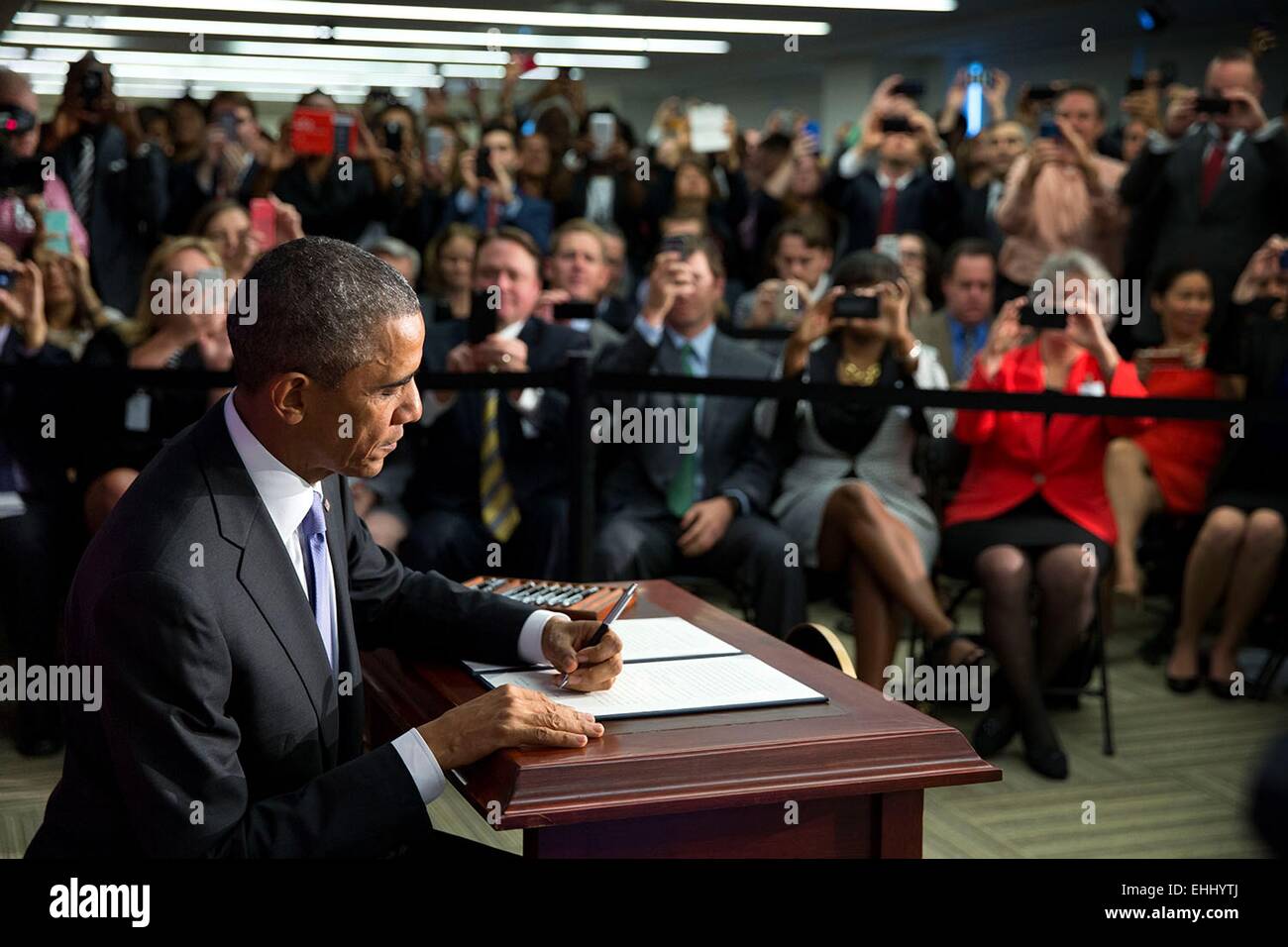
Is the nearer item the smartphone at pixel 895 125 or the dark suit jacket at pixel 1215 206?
the dark suit jacket at pixel 1215 206

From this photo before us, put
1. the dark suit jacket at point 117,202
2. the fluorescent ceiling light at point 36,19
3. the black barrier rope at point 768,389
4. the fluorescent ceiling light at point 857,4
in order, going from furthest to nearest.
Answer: the fluorescent ceiling light at point 36,19
the fluorescent ceiling light at point 857,4
the dark suit jacket at point 117,202
the black barrier rope at point 768,389

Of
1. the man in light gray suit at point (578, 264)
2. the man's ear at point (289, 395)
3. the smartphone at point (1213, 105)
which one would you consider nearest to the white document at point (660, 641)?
the man's ear at point (289, 395)

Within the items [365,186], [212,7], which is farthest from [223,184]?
[212,7]

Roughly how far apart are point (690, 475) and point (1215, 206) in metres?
2.58

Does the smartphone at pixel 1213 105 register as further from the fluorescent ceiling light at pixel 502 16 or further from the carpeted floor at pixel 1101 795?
the fluorescent ceiling light at pixel 502 16

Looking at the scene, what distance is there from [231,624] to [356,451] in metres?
0.24

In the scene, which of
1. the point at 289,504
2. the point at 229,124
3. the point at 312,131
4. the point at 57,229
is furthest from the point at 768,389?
the point at 229,124

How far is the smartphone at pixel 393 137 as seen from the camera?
6.42m

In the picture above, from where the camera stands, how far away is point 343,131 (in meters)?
5.67

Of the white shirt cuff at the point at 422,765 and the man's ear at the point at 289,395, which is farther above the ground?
the man's ear at the point at 289,395

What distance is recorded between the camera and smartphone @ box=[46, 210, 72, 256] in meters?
4.46

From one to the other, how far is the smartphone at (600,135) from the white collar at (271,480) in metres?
5.25

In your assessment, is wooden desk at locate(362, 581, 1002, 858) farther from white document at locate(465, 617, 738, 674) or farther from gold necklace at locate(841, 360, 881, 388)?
gold necklace at locate(841, 360, 881, 388)

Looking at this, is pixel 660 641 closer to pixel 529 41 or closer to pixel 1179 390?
pixel 1179 390
